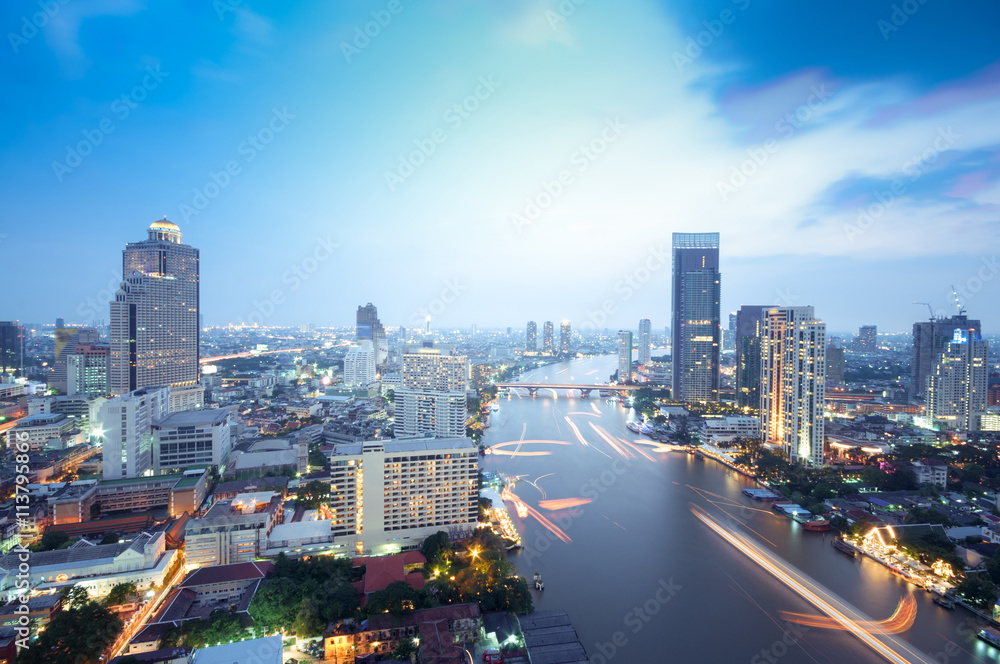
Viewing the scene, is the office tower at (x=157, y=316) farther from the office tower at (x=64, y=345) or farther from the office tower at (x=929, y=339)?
the office tower at (x=929, y=339)

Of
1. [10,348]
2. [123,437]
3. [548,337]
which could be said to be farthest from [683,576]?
[548,337]

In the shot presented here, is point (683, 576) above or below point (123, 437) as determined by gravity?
below

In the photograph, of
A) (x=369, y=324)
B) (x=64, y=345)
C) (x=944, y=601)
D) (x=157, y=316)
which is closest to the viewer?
(x=944, y=601)

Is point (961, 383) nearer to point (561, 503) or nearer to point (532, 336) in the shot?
point (561, 503)

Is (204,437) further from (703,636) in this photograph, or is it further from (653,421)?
(653,421)

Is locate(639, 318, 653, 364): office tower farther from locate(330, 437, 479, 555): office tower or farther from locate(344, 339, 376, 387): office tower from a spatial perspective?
locate(330, 437, 479, 555): office tower

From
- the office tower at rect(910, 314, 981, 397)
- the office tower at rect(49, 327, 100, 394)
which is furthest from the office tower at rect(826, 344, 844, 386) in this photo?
the office tower at rect(49, 327, 100, 394)
